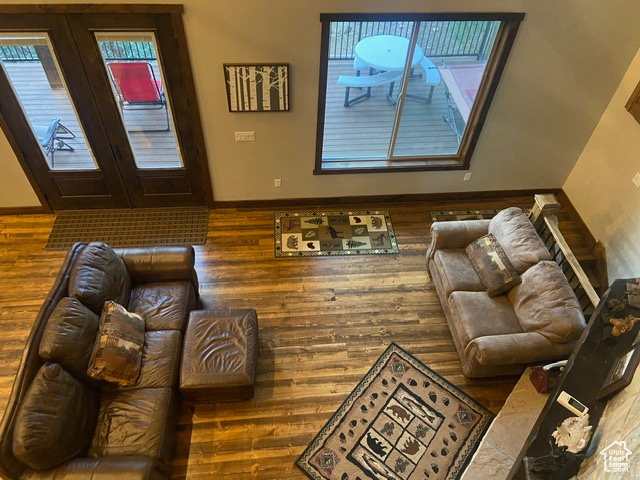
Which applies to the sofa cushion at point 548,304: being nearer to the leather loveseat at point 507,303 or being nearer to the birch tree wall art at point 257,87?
the leather loveseat at point 507,303

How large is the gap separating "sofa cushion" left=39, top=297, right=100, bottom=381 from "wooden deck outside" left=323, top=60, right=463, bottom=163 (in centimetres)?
306

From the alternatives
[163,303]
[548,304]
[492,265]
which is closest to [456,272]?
[492,265]

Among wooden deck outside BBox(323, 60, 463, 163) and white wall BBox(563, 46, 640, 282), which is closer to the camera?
white wall BBox(563, 46, 640, 282)

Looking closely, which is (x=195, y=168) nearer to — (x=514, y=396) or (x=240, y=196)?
(x=240, y=196)

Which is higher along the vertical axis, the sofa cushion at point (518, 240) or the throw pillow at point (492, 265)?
the sofa cushion at point (518, 240)

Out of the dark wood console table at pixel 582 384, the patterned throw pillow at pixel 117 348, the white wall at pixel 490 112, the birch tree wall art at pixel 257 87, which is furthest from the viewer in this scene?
the birch tree wall art at pixel 257 87

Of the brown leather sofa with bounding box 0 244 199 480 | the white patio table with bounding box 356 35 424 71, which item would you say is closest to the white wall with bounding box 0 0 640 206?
the white patio table with bounding box 356 35 424 71

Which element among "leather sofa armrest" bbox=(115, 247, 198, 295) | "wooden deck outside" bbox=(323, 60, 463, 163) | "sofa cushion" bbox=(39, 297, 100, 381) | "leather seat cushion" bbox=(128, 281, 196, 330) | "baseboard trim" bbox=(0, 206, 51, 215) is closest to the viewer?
"sofa cushion" bbox=(39, 297, 100, 381)

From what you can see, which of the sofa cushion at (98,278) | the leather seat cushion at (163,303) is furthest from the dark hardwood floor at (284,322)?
the sofa cushion at (98,278)

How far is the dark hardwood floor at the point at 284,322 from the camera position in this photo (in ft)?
11.5

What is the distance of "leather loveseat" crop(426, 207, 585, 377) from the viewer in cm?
348

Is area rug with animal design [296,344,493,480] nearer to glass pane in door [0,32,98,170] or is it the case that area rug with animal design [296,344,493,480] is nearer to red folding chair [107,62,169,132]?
Result: red folding chair [107,62,169,132]

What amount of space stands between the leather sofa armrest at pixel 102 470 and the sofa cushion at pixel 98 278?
43.0 inches

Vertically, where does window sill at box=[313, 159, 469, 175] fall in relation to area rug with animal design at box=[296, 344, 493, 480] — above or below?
above
